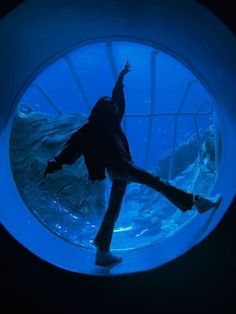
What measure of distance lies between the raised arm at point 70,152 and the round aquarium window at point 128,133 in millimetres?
388

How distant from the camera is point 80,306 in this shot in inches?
72.7

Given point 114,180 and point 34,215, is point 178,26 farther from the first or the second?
point 34,215

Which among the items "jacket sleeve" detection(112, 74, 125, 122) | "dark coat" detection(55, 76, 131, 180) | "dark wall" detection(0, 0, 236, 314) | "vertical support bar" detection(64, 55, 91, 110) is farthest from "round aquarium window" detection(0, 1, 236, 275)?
"dark coat" detection(55, 76, 131, 180)

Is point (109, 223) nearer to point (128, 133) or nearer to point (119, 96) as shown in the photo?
point (119, 96)

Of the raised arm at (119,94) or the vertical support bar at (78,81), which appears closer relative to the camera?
the raised arm at (119,94)

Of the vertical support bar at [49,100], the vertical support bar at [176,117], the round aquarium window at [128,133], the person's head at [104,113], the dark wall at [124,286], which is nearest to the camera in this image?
the dark wall at [124,286]

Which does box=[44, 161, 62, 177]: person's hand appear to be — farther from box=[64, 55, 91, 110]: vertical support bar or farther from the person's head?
box=[64, 55, 91, 110]: vertical support bar

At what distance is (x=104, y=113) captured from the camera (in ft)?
8.68

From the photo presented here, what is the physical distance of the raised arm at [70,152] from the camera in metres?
2.51

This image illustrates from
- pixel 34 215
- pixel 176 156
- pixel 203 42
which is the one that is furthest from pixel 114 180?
pixel 176 156

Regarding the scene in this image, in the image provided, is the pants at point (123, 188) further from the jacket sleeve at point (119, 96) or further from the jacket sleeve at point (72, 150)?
the jacket sleeve at point (119, 96)

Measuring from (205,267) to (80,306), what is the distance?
713 millimetres

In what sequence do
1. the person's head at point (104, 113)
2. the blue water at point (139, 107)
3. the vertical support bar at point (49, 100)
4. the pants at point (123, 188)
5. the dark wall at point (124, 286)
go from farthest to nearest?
the vertical support bar at point (49, 100) < the blue water at point (139, 107) < the person's head at point (104, 113) < the pants at point (123, 188) < the dark wall at point (124, 286)

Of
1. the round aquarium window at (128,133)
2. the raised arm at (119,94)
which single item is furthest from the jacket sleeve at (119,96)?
the round aquarium window at (128,133)
